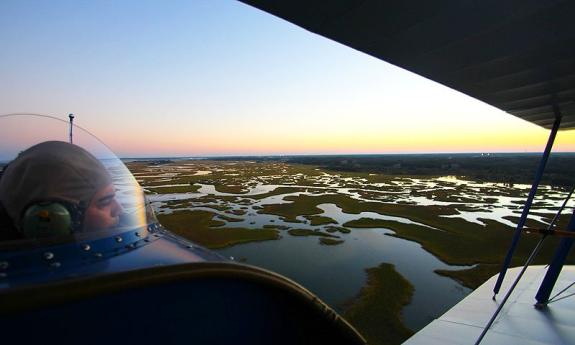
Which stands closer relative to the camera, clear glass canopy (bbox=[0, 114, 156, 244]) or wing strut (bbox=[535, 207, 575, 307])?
clear glass canopy (bbox=[0, 114, 156, 244])

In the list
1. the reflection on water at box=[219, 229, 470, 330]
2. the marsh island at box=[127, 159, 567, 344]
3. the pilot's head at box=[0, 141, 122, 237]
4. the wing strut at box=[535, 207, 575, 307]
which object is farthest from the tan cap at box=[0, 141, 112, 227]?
the reflection on water at box=[219, 229, 470, 330]

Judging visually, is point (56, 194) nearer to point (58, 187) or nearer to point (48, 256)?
point (58, 187)

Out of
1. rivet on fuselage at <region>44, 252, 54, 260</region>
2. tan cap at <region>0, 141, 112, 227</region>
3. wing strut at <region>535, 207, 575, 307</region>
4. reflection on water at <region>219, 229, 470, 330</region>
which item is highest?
tan cap at <region>0, 141, 112, 227</region>

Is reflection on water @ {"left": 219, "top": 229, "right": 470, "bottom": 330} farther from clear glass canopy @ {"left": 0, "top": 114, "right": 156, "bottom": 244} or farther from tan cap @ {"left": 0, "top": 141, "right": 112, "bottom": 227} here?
tan cap @ {"left": 0, "top": 141, "right": 112, "bottom": 227}

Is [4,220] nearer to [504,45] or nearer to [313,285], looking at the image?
[504,45]

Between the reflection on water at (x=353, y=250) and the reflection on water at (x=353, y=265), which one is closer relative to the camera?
the reflection on water at (x=353, y=265)

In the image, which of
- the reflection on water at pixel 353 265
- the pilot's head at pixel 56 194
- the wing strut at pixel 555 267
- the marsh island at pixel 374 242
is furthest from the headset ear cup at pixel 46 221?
the reflection on water at pixel 353 265

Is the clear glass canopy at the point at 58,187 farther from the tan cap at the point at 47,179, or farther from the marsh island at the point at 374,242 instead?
the marsh island at the point at 374,242

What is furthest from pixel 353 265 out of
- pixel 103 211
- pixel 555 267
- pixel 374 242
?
pixel 103 211
